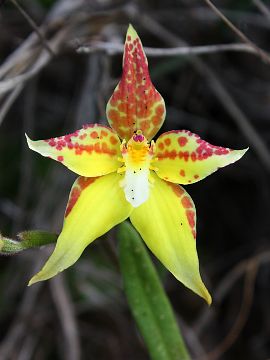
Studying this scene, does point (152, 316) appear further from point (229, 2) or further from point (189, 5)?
point (229, 2)

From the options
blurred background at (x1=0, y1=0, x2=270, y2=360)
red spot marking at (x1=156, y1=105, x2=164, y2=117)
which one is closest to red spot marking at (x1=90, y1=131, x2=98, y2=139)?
red spot marking at (x1=156, y1=105, x2=164, y2=117)

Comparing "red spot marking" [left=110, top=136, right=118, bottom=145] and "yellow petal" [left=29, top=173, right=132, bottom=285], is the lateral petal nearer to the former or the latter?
"red spot marking" [left=110, top=136, right=118, bottom=145]

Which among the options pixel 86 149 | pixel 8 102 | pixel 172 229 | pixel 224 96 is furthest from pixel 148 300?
pixel 224 96

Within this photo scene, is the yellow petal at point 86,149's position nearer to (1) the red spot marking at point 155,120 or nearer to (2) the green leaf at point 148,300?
(1) the red spot marking at point 155,120

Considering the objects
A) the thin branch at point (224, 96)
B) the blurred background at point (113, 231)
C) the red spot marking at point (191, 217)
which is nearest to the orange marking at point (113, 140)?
the red spot marking at point (191, 217)

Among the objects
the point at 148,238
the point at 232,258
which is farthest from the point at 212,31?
the point at 148,238

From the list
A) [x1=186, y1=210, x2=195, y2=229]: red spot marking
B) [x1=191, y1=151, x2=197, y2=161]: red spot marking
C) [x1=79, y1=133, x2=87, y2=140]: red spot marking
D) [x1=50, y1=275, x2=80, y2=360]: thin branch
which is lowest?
[x1=50, y1=275, x2=80, y2=360]: thin branch
